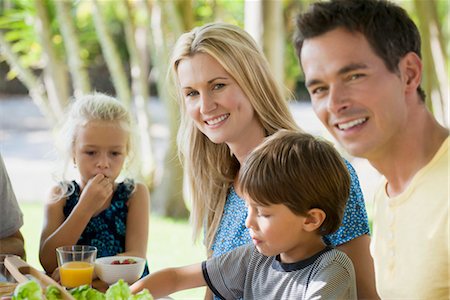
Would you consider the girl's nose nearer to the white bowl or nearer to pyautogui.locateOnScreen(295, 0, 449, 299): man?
the white bowl

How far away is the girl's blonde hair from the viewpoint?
2.61 m

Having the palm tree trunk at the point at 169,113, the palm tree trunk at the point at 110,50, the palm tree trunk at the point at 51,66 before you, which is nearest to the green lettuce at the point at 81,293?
the palm tree trunk at the point at 169,113

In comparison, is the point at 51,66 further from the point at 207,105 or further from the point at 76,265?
the point at 76,265

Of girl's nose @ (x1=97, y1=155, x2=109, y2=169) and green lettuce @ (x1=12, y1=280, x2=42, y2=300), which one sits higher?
girl's nose @ (x1=97, y1=155, x2=109, y2=169)

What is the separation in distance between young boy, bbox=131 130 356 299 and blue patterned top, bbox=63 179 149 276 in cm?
94

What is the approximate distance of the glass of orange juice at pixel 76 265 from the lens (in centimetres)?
202

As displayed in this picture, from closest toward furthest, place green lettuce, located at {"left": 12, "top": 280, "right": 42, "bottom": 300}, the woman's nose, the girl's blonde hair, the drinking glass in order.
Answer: green lettuce, located at {"left": 12, "top": 280, "right": 42, "bottom": 300}, the drinking glass, the woman's nose, the girl's blonde hair

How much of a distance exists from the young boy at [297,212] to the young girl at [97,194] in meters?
0.85

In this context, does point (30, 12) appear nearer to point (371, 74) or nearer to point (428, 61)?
point (428, 61)

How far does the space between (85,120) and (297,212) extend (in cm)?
111

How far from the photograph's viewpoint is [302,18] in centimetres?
162

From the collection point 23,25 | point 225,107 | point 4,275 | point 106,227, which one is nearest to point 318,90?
point 225,107

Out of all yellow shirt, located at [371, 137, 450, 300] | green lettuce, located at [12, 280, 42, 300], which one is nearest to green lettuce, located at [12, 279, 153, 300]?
green lettuce, located at [12, 280, 42, 300]

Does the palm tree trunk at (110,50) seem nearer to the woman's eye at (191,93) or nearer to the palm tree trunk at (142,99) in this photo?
the palm tree trunk at (142,99)
